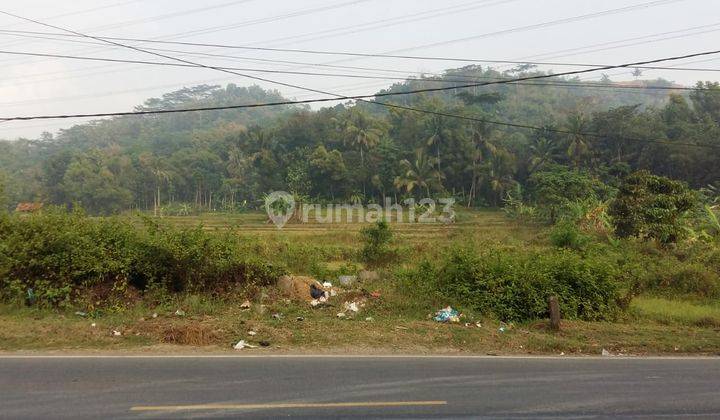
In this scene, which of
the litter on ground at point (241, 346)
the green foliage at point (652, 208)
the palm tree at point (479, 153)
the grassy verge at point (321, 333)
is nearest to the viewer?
the litter on ground at point (241, 346)

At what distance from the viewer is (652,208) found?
23.7 m

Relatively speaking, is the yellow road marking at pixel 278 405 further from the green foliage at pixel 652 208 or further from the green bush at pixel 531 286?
the green foliage at pixel 652 208

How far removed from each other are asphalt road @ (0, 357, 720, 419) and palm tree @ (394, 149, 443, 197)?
48.5 metres

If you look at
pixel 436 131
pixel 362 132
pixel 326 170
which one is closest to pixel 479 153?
pixel 436 131

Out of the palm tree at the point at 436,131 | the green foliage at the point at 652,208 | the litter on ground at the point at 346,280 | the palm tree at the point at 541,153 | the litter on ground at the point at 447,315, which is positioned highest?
the palm tree at the point at 436,131

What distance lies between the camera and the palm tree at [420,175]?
2235 inches

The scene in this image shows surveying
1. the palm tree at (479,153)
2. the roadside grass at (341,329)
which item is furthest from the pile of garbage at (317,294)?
the palm tree at (479,153)

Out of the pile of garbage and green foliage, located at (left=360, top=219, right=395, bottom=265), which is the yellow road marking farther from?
green foliage, located at (left=360, top=219, right=395, bottom=265)

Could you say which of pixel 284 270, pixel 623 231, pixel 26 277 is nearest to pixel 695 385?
pixel 284 270

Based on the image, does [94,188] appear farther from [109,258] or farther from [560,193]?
[109,258]

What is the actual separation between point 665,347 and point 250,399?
23.6 feet

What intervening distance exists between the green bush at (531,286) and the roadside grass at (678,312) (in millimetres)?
817

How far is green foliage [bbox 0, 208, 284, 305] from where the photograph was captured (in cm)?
1148

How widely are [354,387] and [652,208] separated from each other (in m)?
21.5
